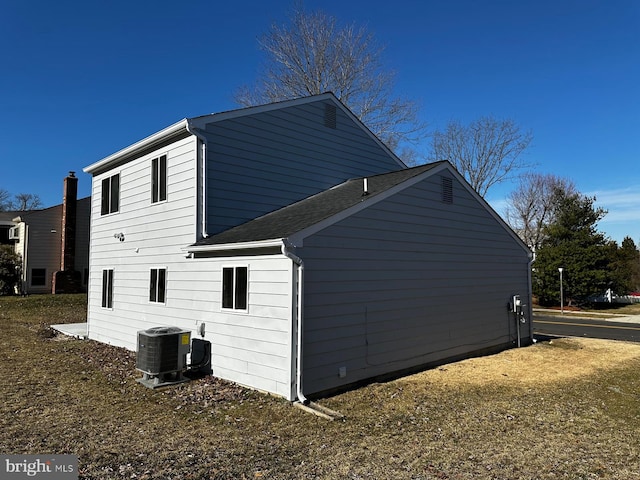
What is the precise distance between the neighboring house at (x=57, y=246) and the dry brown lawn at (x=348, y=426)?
18.2m

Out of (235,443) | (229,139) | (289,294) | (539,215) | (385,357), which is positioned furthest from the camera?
(539,215)

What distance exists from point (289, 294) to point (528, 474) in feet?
12.9

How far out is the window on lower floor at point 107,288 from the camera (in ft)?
41.9

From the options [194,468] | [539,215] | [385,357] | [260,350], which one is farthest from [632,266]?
[194,468]

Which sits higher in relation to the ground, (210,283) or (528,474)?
(210,283)

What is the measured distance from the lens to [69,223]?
25859 mm

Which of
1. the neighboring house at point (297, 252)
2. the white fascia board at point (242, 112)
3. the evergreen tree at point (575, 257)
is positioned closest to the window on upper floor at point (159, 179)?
the neighboring house at point (297, 252)

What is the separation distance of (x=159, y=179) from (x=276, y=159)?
2.91 m

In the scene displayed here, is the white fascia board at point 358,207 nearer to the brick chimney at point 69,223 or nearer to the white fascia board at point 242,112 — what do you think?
the white fascia board at point 242,112

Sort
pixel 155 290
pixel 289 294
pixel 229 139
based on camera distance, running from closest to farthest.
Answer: pixel 289 294
pixel 229 139
pixel 155 290

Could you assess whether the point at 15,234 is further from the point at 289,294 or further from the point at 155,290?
the point at 289,294

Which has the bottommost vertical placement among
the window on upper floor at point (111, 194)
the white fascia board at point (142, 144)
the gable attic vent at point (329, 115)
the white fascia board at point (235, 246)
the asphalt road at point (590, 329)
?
the asphalt road at point (590, 329)

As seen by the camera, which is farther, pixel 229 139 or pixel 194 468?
pixel 229 139

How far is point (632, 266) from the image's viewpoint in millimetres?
37250
